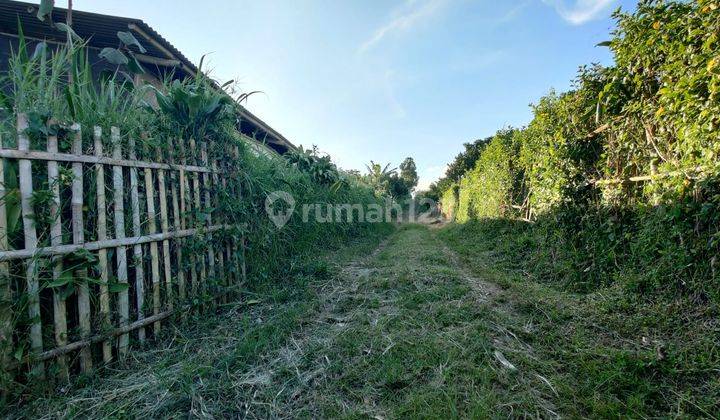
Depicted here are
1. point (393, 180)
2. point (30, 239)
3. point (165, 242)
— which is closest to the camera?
point (30, 239)

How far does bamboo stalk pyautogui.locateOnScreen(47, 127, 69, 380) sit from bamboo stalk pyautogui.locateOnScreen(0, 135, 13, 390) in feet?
0.64

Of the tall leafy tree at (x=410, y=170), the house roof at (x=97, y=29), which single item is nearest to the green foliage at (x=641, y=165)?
the house roof at (x=97, y=29)

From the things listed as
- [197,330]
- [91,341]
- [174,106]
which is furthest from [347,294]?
[174,106]

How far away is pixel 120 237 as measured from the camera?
225cm

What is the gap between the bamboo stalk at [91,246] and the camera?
1.75 metres

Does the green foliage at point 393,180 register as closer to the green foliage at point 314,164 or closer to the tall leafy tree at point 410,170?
the tall leafy tree at point 410,170

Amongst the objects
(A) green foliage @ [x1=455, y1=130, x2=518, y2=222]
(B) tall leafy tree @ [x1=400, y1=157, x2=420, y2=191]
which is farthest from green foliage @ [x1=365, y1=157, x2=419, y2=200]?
(A) green foliage @ [x1=455, y1=130, x2=518, y2=222]

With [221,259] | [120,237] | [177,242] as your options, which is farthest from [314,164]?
[120,237]

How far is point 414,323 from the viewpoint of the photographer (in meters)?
2.75

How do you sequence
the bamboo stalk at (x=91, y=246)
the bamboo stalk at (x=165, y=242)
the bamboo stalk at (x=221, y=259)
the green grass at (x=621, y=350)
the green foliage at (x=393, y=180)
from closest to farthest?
the green grass at (x=621, y=350), the bamboo stalk at (x=91, y=246), the bamboo stalk at (x=165, y=242), the bamboo stalk at (x=221, y=259), the green foliage at (x=393, y=180)

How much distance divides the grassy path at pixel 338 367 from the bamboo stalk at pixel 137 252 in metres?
0.34

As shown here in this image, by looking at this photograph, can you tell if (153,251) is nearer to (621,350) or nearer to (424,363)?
Result: (424,363)

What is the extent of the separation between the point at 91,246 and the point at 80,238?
83mm

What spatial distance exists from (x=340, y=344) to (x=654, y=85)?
12.7 ft
